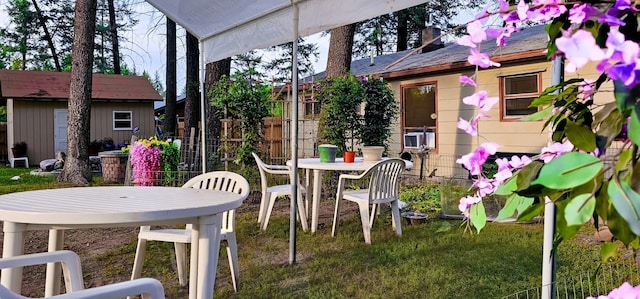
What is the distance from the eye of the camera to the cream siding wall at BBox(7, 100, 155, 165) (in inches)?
582

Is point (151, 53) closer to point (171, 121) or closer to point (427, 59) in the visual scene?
point (171, 121)

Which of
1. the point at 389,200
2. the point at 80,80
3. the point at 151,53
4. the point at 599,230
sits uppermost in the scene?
the point at 151,53

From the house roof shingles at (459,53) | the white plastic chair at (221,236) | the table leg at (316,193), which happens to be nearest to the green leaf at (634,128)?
the white plastic chair at (221,236)

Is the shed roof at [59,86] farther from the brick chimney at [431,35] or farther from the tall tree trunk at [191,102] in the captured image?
the brick chimney at [431,35]

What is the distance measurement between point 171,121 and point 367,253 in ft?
39.8

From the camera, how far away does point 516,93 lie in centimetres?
851

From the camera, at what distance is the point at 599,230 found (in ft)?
2.48

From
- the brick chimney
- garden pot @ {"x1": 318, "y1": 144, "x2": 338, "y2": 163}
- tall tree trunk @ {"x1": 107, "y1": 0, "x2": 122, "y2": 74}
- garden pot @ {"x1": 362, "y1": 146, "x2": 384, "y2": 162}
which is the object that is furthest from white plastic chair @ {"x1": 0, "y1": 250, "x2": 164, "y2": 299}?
tall tree trunk @ {"x1": 107, "y1": 0, "x2": 122, "y2": 74}

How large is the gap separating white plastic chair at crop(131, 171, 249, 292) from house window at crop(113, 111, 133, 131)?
14.1 metres

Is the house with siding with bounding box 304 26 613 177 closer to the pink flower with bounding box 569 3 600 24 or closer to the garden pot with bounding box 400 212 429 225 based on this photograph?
the garden pot with bounding box 400 212 429 225

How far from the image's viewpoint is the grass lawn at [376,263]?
3.17 m

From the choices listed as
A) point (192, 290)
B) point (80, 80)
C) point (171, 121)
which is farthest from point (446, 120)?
point (171, 121)

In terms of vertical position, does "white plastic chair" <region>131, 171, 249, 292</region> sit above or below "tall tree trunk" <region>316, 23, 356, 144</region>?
below

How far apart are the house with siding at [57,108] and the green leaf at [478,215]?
16516 millimetres
